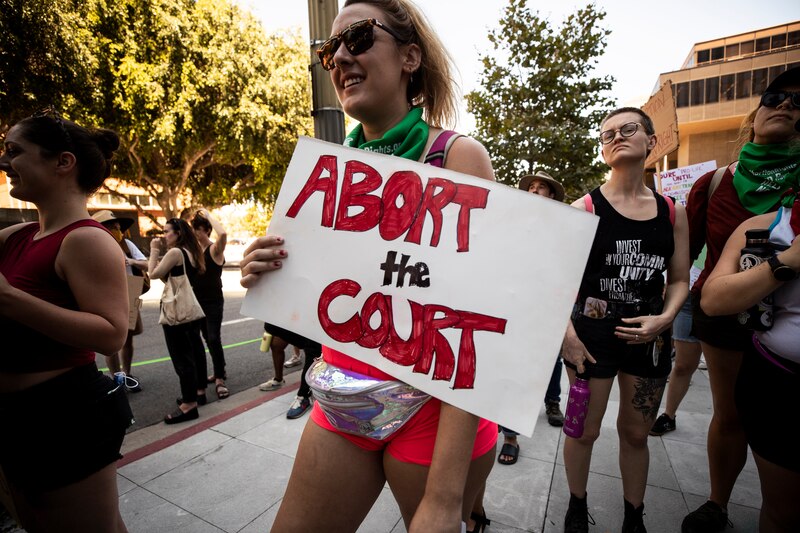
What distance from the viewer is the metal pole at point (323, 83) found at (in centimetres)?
275

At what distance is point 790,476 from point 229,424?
3824 mm

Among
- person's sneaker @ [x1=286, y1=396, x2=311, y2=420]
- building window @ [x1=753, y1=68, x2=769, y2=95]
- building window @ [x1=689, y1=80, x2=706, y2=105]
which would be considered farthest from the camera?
building window @ [x1=689, y1=80, x2=706, y2=105]

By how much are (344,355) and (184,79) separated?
1611 cm

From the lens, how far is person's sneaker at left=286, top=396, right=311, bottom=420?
12.5 feet

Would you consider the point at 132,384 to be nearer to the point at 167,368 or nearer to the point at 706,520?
the point at 167,368

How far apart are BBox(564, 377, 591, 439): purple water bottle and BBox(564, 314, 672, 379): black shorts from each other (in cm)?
7

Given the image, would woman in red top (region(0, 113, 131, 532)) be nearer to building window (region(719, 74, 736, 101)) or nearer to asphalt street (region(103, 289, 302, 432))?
asphalt street (region(103, 289, 302, 432))

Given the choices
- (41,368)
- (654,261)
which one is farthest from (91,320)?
(654,261)

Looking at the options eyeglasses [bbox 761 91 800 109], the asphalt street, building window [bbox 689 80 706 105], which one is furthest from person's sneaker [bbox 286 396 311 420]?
building window [bbox 689 80 706 105]

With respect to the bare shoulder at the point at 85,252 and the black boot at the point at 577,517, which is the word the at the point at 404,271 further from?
the black boot at the point at 577,517

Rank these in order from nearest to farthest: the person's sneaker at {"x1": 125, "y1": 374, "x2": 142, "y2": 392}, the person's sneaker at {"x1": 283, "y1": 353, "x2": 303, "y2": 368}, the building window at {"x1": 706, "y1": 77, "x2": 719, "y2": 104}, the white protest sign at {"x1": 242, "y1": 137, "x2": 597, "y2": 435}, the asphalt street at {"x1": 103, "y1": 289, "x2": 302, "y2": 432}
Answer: the white protest sign at {"x1": 242, "y1": 137, "x2": 597, "y2": 435}, the asphalt street at {"x1": 103, "y1": 289, "x2": 302, "y2": 432}, the person's sneaker at {"x1": 125, "y1": 374, "x2": 142, "y2": 392}, the person's sneaker at {"x1": 283, "y1": 353, "x2": 303, "y2": 368}, the building window at {"x1": 706, "y1": 77, "x2": 719, "y2": 104}

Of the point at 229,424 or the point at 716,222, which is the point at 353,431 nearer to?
the point at 716,222

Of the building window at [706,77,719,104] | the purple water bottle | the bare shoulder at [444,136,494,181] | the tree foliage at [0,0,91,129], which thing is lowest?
the purple water bottle

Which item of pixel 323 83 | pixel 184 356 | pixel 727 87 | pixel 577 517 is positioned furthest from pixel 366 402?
pixel 727 87
